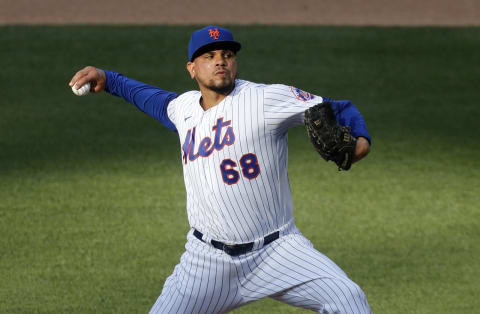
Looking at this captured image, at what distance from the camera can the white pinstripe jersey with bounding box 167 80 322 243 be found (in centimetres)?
423

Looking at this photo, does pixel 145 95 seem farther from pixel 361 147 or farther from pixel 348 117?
pixel 361 147

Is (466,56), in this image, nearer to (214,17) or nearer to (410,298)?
(214,17)

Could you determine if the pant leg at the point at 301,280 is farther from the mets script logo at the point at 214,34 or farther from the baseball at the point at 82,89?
the baseball at the point at 82,89

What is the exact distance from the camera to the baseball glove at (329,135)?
3.98 m

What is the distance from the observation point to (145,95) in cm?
475

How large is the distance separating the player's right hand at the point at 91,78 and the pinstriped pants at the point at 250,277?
983 mm

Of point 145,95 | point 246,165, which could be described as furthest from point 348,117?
point 145,95

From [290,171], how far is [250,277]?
4.26 meters

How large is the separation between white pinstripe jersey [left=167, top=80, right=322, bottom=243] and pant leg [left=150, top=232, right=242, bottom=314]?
0.11 meters

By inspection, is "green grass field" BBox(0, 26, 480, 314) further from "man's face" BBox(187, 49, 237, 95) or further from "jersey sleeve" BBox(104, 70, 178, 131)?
"man's face" BBox(187, 49, 237, 95)

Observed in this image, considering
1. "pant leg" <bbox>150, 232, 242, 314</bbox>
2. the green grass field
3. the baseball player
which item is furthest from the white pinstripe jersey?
the green grass field

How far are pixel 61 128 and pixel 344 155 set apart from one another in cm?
606

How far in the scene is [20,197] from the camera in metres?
7.88

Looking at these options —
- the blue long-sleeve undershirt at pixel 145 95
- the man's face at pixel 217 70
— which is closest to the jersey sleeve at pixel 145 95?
the blue long-sleeve undershirt at pixel 145 95
